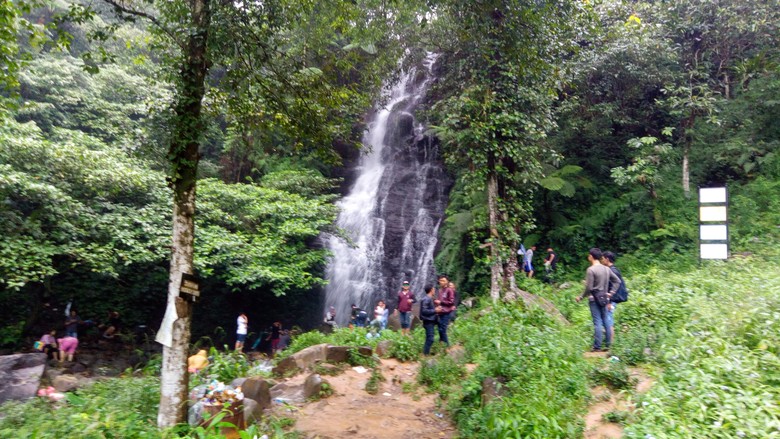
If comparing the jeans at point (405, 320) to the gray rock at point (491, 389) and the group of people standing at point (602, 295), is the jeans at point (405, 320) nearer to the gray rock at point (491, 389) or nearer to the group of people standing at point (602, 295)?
the group of people standing at point (602, 295)

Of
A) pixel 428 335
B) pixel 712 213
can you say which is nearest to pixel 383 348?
pixel 428 335

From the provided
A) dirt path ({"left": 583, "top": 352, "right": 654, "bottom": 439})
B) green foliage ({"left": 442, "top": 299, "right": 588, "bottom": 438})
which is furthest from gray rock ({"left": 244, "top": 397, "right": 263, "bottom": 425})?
dirt path ({"left": 583, "top": 352, "right": 654, "bottom": 439})

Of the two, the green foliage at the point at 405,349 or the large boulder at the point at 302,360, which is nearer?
the large boulder at the point at 302,360

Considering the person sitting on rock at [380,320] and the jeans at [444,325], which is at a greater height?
the jeans at [444,325]

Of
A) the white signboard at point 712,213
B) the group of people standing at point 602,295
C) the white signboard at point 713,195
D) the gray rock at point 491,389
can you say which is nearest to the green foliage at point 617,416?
the gray rock at point 491,389

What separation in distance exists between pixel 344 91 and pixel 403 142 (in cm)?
1583

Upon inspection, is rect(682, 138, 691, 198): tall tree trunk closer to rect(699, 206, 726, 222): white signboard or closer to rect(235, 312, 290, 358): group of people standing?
rect(699, 206, 726, 222): white signboard

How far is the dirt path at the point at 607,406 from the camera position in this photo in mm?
4988

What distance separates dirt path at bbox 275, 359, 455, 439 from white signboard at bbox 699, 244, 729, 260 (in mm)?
5855

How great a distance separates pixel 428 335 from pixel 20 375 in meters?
7.27

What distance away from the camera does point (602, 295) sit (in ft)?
24.2

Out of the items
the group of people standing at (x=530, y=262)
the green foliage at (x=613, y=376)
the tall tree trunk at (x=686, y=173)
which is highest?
the tall tree trunk at (x=686, y=173)

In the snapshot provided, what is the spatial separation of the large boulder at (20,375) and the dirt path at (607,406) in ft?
28.0

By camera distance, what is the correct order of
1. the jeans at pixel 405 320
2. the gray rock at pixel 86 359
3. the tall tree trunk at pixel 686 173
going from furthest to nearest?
the tall tree trunk at pixel 686 173 → the gray rock at pixel 86 359 → the jeans at pixel 405 320
